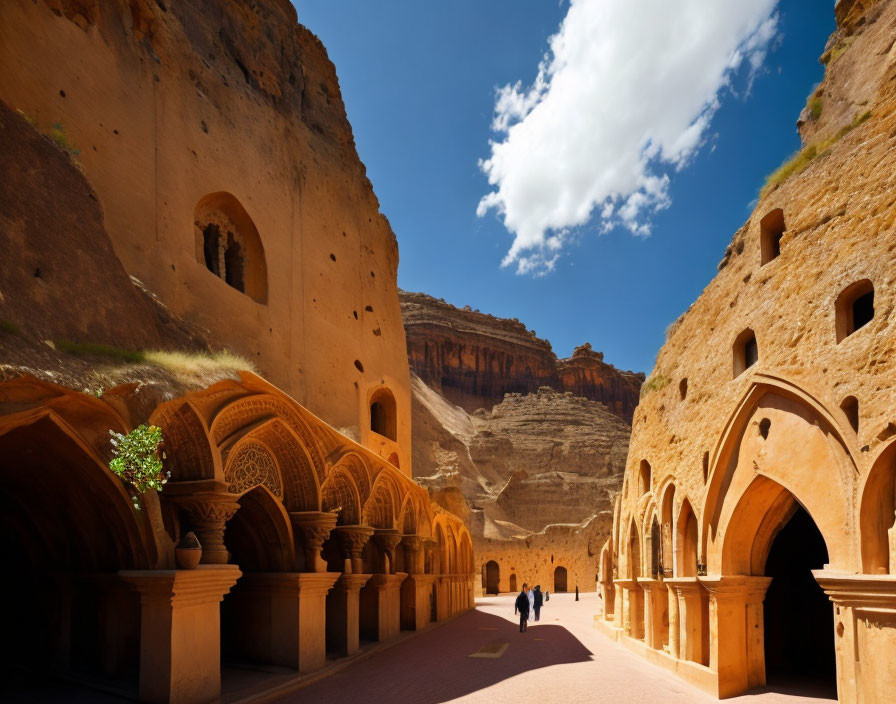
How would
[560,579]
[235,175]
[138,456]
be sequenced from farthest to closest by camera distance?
1. [560,579]
2. [235,175]
3. [138,456]

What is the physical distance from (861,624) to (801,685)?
3.81 metres

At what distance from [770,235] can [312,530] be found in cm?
867

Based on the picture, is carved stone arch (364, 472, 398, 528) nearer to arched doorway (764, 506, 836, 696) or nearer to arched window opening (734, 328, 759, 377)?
arched window opening (734, 328, 759, 377)

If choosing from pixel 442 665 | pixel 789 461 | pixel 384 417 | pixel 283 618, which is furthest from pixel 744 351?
pixel 384 417

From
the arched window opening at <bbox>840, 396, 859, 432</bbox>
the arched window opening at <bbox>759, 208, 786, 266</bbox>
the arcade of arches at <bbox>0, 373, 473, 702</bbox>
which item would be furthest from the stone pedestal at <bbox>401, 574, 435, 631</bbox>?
the arched window opening at <bbox>840, 396, 859, 432</bbox>

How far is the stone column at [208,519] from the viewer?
824 centimetres

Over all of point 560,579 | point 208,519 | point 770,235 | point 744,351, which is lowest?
point 560,579

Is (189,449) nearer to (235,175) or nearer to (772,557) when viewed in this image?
(235,175)

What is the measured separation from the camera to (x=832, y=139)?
30.2ft

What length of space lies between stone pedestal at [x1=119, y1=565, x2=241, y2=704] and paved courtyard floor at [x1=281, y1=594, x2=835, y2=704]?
1.93 metres

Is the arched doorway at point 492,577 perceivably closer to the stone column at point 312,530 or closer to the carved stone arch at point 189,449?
the stone column at point 312,530

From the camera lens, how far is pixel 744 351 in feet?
34.7

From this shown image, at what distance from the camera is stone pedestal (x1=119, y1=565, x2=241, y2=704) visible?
290 inches

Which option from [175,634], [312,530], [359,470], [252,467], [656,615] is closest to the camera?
[175,634]
